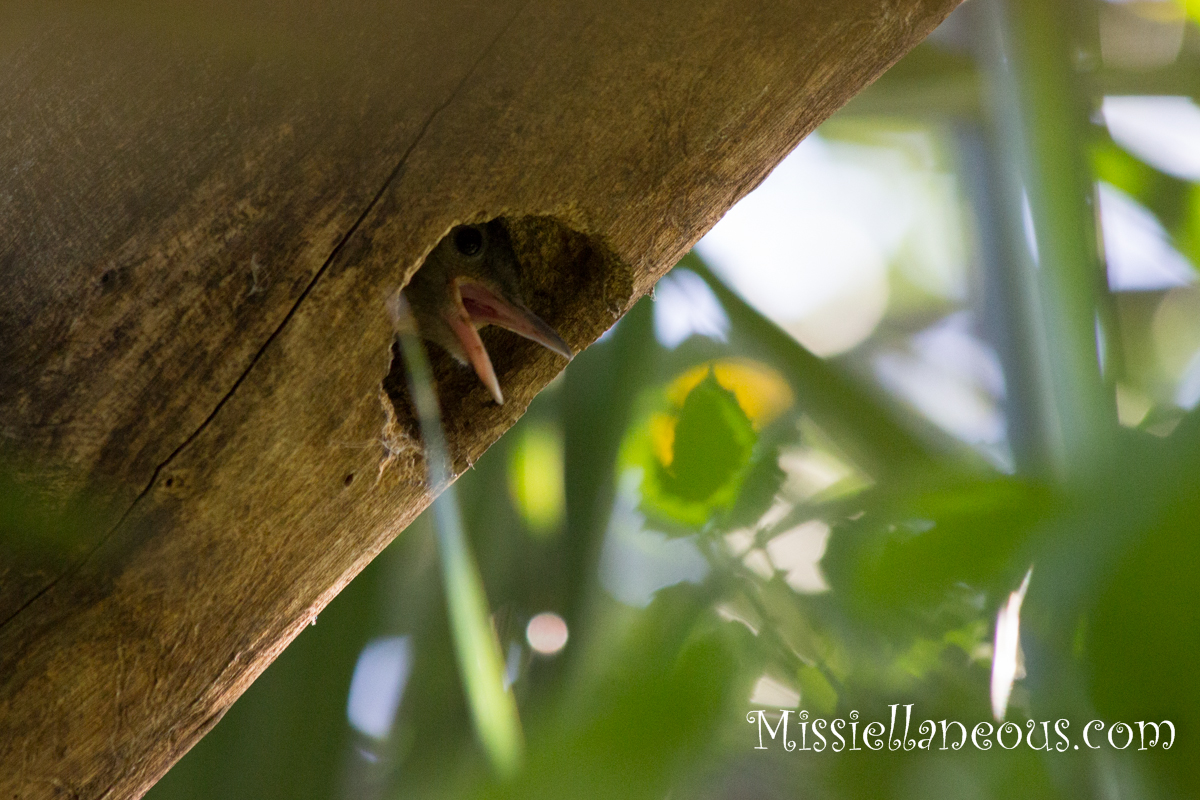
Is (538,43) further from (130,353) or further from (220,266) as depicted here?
(130,353)

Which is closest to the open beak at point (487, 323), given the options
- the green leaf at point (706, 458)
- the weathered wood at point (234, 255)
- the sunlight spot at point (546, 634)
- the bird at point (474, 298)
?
the bird at point (474, 298)

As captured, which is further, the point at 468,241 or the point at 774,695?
the point at 468,241

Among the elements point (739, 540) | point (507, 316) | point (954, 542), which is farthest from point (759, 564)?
point (507, 316)

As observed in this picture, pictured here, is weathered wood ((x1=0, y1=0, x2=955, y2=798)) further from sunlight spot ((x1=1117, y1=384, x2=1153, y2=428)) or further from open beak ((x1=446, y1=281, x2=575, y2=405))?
sunlight spot ((x1=1117, y1=384, x2=1153, y2=428))

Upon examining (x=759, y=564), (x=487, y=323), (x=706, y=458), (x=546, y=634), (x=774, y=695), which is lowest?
(x=546, y=634)

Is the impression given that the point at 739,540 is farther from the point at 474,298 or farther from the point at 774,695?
the point at 474,298

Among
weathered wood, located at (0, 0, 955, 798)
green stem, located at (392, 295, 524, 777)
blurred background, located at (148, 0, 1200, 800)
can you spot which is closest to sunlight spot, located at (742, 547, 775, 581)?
blurred background, located at (148, 0, 1200, 800)
